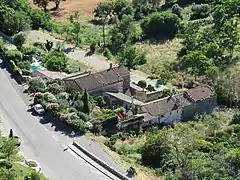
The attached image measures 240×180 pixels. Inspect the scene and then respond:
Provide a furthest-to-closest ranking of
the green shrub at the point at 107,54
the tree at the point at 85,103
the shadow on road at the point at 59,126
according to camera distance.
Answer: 1. the green shrub at the point at 107,54
2. the tree at the point at 85,103
3. the shadow on road at the point at 59,126

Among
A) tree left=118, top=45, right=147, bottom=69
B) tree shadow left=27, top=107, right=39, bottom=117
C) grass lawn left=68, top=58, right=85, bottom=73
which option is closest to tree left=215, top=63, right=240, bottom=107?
tree left=118, top=45, right=147, bottom=69

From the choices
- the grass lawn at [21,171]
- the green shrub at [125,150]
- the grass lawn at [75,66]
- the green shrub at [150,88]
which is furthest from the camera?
the grass lawn at [75,66]

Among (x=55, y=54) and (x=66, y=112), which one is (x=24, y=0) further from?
(x=66, y=112)

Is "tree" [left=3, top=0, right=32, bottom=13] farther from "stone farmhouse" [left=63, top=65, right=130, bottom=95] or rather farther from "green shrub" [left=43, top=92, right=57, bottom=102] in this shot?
"green shrub" [left=43, top=92, right=57, bottom=102]

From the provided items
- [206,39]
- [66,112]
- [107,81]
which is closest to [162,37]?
[206,39]

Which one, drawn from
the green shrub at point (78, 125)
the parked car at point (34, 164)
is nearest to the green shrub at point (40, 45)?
the green shrub at point (78, 125)

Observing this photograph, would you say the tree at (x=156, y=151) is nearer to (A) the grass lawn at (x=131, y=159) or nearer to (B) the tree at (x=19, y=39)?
(A) the grass lawn at (x=131, y=159)
